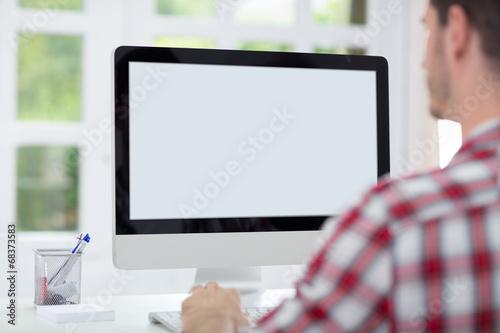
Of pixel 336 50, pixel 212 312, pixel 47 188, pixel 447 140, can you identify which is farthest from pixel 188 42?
pixel 212 312

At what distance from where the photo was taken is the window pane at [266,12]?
9.31 ft

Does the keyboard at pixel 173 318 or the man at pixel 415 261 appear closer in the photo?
the man at pixel 415 261

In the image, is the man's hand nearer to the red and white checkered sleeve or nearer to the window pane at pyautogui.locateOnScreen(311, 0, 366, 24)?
the red and white checkered sleeve

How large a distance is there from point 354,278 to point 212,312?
1.50ft

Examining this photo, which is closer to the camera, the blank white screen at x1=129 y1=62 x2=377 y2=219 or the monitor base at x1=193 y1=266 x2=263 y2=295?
the blank white screen at x1=129 y1=62 x2=377 y2=219

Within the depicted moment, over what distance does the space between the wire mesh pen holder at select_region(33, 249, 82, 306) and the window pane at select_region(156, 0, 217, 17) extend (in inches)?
Result: 60.4

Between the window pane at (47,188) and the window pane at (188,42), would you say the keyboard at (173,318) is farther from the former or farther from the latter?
the window pane at (188,42)

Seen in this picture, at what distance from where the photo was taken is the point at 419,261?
605 millimetres

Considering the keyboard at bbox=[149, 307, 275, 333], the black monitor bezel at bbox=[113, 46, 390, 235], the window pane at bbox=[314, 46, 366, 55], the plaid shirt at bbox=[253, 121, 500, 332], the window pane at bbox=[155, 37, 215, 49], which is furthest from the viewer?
the window pane at bbox=[314, 46, 366, 55]

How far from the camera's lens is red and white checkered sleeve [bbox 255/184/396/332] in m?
0.61

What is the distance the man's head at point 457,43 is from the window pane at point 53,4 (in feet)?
6.84

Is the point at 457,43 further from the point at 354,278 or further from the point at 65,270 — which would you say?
the point at 65,270

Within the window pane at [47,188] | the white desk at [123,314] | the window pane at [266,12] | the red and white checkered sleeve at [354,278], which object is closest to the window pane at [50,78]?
the window pane at [47,188]

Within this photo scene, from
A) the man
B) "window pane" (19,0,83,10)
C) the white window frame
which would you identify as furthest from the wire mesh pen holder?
"window pane" (19,0,83,10)
